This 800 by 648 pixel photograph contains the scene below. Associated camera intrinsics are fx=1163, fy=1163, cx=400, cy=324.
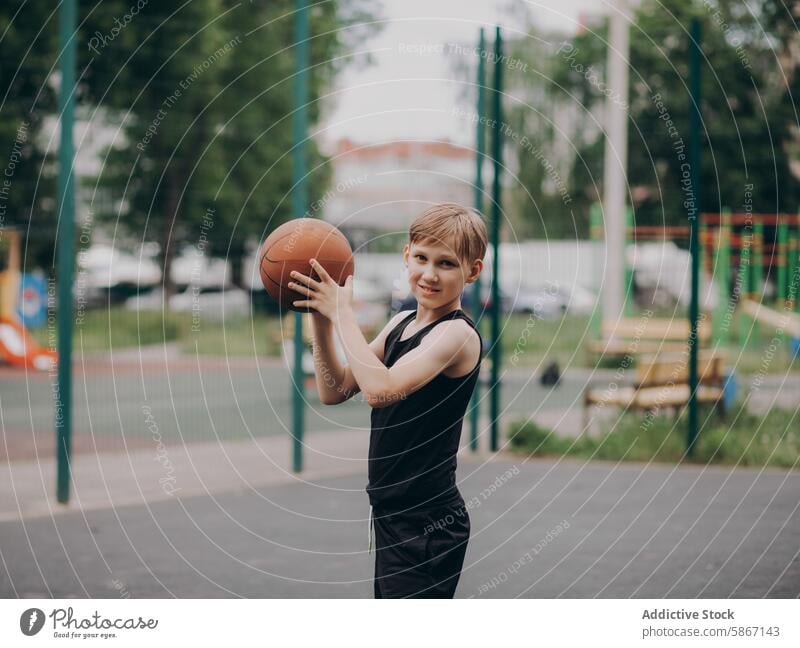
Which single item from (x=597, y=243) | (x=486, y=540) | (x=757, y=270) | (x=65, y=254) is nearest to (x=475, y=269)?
(x=486, y=540)

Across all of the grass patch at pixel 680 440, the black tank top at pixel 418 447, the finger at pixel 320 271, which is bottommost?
the grass patch at pixel 680 440

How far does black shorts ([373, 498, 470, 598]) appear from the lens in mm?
3902

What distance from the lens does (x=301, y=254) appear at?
4.15m

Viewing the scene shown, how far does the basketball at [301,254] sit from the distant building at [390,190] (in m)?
1.14

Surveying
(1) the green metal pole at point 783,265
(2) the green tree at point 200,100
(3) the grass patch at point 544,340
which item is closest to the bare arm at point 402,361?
(3) the grass patch at point 544,340

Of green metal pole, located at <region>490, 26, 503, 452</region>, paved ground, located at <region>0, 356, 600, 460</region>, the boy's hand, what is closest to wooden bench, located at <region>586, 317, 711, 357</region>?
paved ground, located at <region>0, 356, 600, 460</region>

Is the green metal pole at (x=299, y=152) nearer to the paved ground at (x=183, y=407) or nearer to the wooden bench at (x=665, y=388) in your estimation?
the paved ground at (x=183, y=407)

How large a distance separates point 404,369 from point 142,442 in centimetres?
943

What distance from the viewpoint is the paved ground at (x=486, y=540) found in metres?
6.52

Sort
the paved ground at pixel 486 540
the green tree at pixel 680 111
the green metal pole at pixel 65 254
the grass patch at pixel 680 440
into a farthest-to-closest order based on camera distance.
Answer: the green tree at pixel 680 111
the grass patch at pixel 680 440
the green metal pole at pixel 65 254
the paved ground at pixel 486 540

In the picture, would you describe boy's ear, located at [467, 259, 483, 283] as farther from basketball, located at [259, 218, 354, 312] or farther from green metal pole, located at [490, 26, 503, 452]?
green metal pole, located at [490, 26, 503, 452]

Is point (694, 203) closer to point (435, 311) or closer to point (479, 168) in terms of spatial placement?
point (479, 168)

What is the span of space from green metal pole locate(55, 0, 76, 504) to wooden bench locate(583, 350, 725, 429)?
5419 mm

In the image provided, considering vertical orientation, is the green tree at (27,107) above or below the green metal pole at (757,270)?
above
